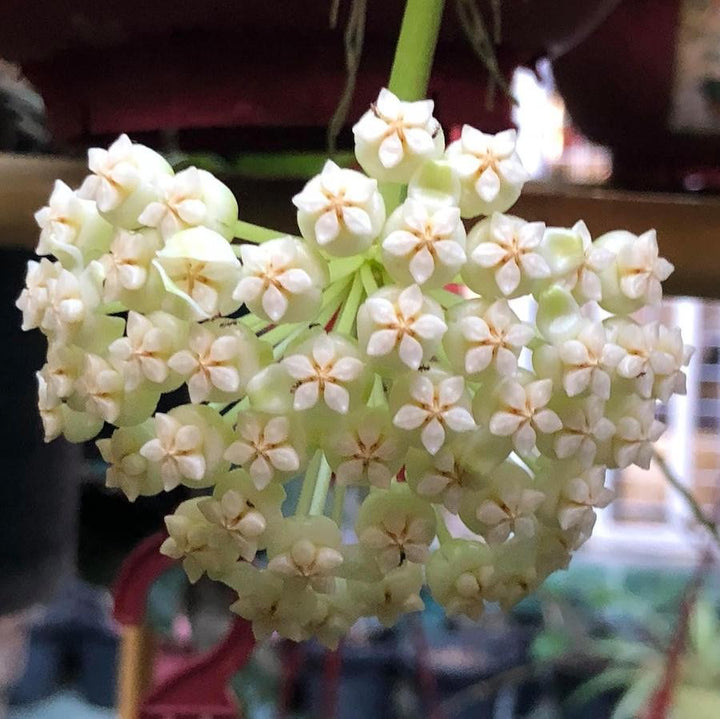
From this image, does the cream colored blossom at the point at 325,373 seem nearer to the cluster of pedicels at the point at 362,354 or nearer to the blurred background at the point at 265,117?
the cluster of pedicels at the point at 362,354

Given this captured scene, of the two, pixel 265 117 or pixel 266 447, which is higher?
pixel 265 117

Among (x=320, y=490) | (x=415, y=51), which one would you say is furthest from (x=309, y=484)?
(x=415, y=51)

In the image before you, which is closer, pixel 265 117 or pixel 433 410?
pixel 433 410

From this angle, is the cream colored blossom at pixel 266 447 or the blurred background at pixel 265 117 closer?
the cream colored blossom at pixel 266 447

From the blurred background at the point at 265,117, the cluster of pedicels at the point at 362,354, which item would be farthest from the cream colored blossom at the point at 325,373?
the blurred background at the point at 265,117

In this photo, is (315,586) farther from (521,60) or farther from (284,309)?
(521,60)

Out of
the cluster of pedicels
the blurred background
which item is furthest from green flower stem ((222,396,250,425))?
the blurred background

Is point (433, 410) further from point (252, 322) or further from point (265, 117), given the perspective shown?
point (265, 117)
